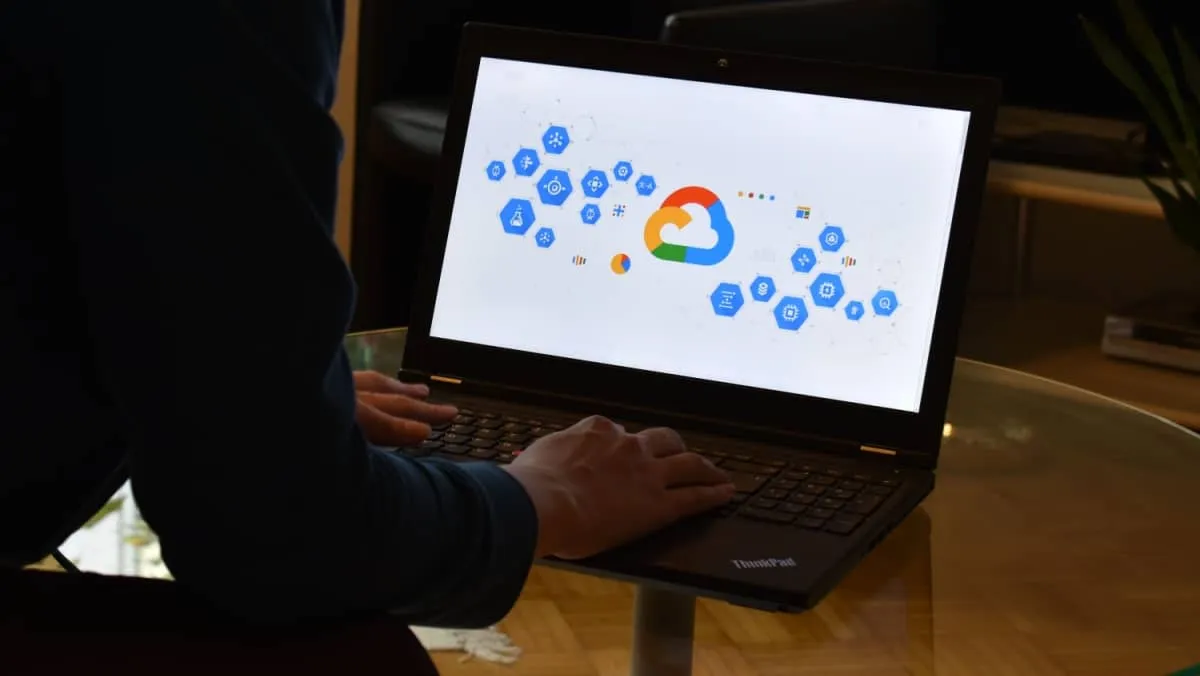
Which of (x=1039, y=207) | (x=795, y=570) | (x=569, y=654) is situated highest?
(x=795, y=570)

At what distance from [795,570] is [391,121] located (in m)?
1.89

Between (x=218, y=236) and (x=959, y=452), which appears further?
(x=959, y=452)

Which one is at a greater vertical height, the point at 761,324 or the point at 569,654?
the point at 761,324

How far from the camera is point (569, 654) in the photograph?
970 mm

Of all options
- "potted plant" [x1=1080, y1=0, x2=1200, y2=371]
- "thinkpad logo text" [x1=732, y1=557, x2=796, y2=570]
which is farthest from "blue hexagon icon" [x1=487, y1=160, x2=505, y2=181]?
"potted plant" [x1=1080, y1=0, x2=1200, y2=371]

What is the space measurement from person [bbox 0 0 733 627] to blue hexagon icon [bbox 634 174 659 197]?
45 cm

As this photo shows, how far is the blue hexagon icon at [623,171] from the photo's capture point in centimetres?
115

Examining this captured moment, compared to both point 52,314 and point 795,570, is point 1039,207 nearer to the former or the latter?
point 795,570

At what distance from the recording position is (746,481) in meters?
0.98

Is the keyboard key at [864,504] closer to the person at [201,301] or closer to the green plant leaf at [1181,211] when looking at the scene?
the person at [201,301]

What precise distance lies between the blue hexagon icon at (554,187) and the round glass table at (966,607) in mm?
300

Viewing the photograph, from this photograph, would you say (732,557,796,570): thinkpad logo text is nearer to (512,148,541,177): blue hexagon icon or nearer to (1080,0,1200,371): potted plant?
(512,148,541,177): blue hexagon icon

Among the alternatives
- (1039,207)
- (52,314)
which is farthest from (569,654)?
(1039,207)

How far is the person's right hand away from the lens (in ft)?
2.69
